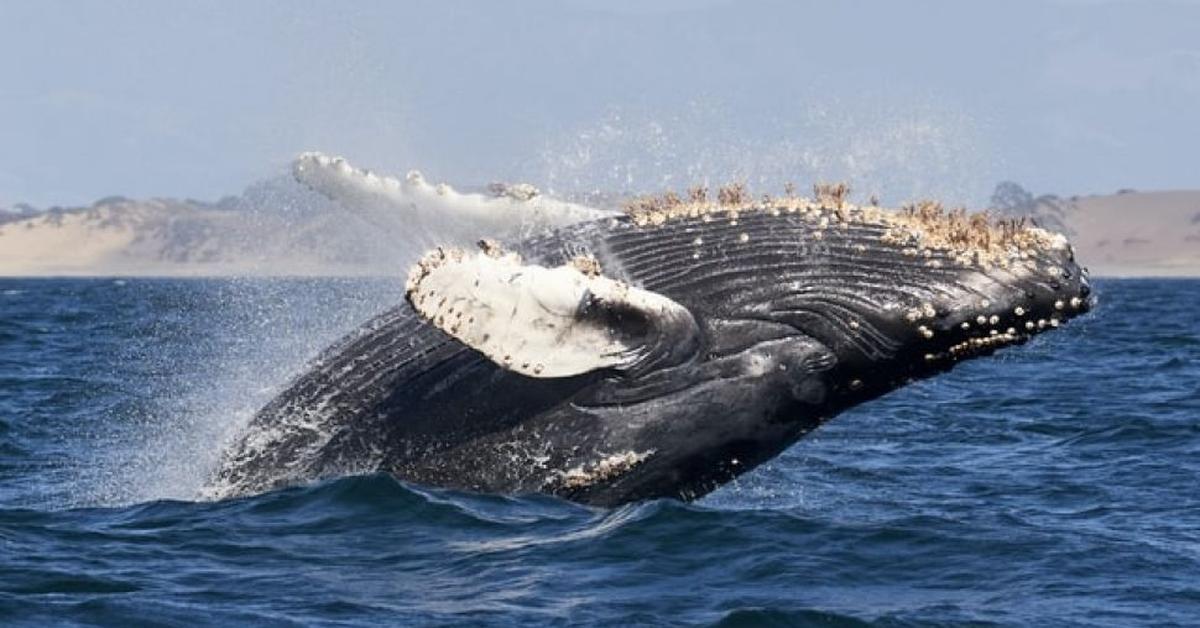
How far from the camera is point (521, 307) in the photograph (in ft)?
32.0

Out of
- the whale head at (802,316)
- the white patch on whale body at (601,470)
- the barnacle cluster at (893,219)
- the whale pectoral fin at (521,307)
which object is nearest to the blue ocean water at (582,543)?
the white patch on whale body at (601,470)

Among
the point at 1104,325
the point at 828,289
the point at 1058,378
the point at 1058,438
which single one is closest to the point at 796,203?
the point at 828,289

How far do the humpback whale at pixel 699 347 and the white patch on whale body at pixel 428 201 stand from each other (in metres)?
0.66

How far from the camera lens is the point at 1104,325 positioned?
43.7 m

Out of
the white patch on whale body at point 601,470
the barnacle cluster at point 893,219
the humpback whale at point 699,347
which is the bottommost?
the white patch on whale body at point 601,470

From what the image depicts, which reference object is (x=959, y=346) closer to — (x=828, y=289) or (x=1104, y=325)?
(x=828, y=289)

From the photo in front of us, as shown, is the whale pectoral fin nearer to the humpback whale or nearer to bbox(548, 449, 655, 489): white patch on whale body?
the humpback whale

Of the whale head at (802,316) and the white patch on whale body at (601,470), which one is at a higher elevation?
the whale head at (802,316)

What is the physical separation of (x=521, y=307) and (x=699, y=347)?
1.16m

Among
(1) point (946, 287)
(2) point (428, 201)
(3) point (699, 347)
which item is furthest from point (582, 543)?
(2) point (428, 201)

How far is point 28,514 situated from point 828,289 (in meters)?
4.87

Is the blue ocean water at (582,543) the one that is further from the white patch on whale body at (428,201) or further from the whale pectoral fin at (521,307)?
the whale pectoral fin at (521,307)

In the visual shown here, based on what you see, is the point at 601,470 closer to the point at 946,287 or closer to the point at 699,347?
the point at 699,347

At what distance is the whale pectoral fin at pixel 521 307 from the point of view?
973 centimetres
